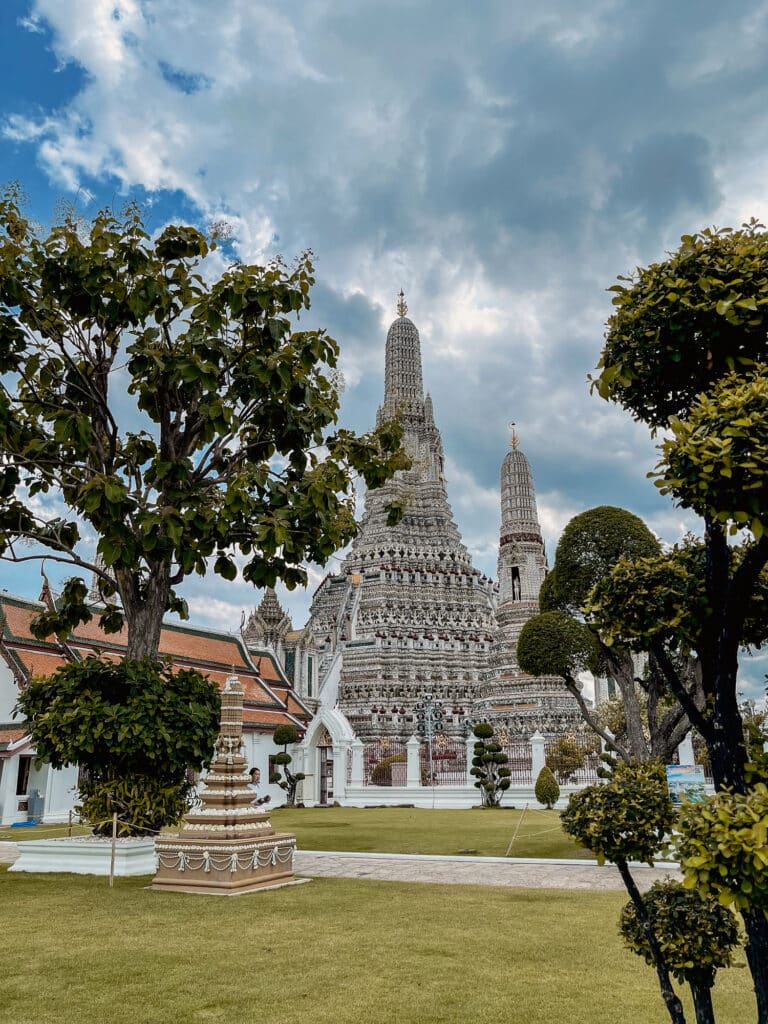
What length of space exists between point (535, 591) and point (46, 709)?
5341 cm

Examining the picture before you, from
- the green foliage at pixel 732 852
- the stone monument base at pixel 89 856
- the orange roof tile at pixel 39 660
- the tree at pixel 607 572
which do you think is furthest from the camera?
the orange roof tile at pixel 39 660

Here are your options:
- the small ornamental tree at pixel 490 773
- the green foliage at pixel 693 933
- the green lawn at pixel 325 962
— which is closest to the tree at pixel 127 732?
the green lawn at pixel 325 962

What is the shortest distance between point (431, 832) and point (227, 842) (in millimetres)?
10191

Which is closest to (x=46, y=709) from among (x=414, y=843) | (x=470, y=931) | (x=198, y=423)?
(x=198, y=423)

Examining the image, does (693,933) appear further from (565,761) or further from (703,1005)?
(565,761)

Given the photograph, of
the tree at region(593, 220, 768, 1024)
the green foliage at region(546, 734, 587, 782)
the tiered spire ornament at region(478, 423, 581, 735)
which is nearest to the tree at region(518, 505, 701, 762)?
the tree at region(593, 220, 768, 1024)

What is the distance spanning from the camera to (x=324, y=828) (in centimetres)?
2098

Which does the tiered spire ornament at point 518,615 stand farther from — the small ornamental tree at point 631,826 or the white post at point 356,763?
the small ornamental tree at point 631,826

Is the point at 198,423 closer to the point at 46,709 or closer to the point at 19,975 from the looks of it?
the point at 46,709

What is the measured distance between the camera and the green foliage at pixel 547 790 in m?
27.2

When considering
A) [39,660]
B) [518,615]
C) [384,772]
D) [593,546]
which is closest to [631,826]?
[593,546]

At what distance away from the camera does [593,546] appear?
17.7m

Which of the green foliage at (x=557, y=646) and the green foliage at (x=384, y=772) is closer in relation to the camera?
the green foliage at (x=557, y=646)

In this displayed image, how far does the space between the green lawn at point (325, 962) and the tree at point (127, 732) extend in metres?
1.90
